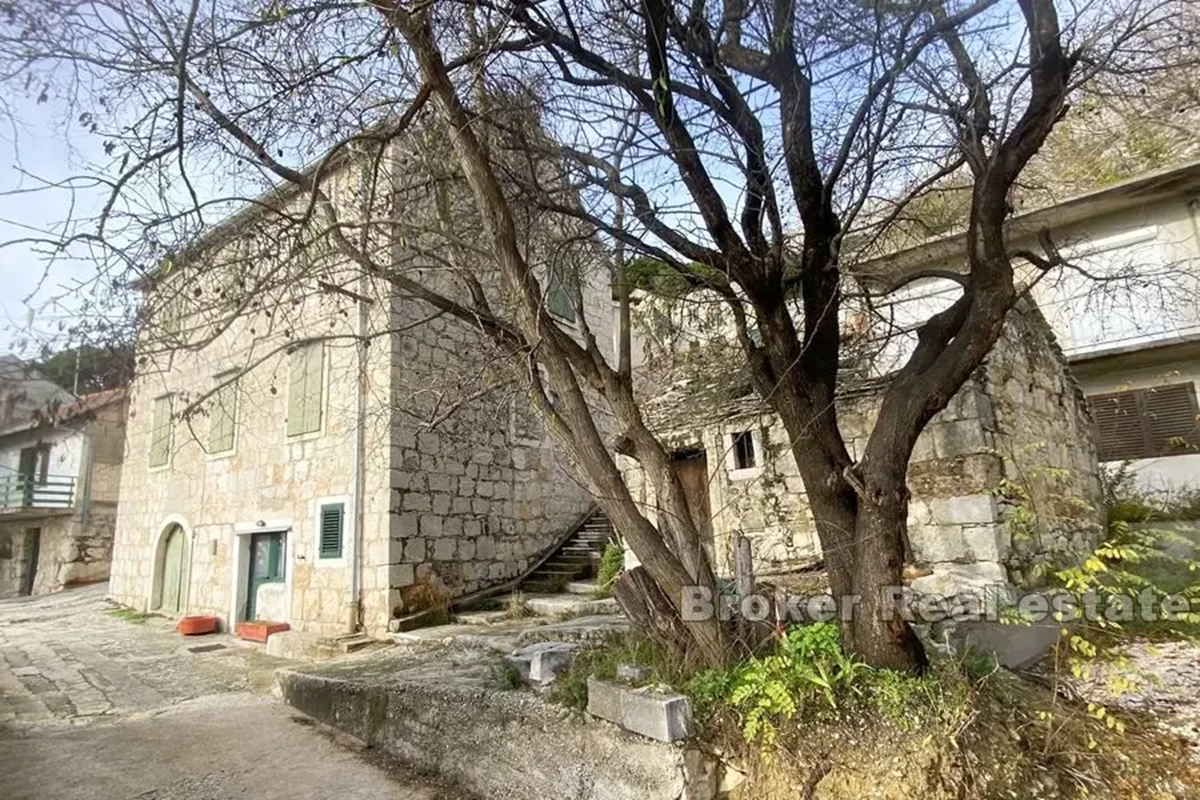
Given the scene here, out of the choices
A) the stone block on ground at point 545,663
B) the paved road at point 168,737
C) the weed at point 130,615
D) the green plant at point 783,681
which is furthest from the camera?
the weed at point 130,615

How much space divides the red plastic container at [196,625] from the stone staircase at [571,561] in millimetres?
5108

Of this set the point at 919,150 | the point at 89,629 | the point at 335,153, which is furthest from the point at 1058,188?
the point at 89,629

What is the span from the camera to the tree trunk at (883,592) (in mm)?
3113

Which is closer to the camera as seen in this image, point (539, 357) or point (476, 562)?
point (539, 357)

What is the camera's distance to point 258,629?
9094mm

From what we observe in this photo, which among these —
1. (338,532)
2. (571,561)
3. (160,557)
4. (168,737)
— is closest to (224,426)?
(160,557)

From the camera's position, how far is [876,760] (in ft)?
9.17

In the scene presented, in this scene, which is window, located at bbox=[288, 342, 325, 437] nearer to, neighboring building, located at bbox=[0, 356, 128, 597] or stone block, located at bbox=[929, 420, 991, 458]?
stone block, located at bbox=[929, 420, 991, 458]

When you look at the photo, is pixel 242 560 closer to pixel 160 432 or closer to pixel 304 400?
pixel 304 400

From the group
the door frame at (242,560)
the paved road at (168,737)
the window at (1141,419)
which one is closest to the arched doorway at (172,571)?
the door frame at (242,560)

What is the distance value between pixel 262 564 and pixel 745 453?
7.68m

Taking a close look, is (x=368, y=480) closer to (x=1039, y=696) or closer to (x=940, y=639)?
(x=940, y=639)

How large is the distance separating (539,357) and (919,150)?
2.88 metres

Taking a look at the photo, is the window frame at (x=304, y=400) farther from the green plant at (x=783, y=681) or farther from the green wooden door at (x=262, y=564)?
the green plant at (x=783, y=681)
